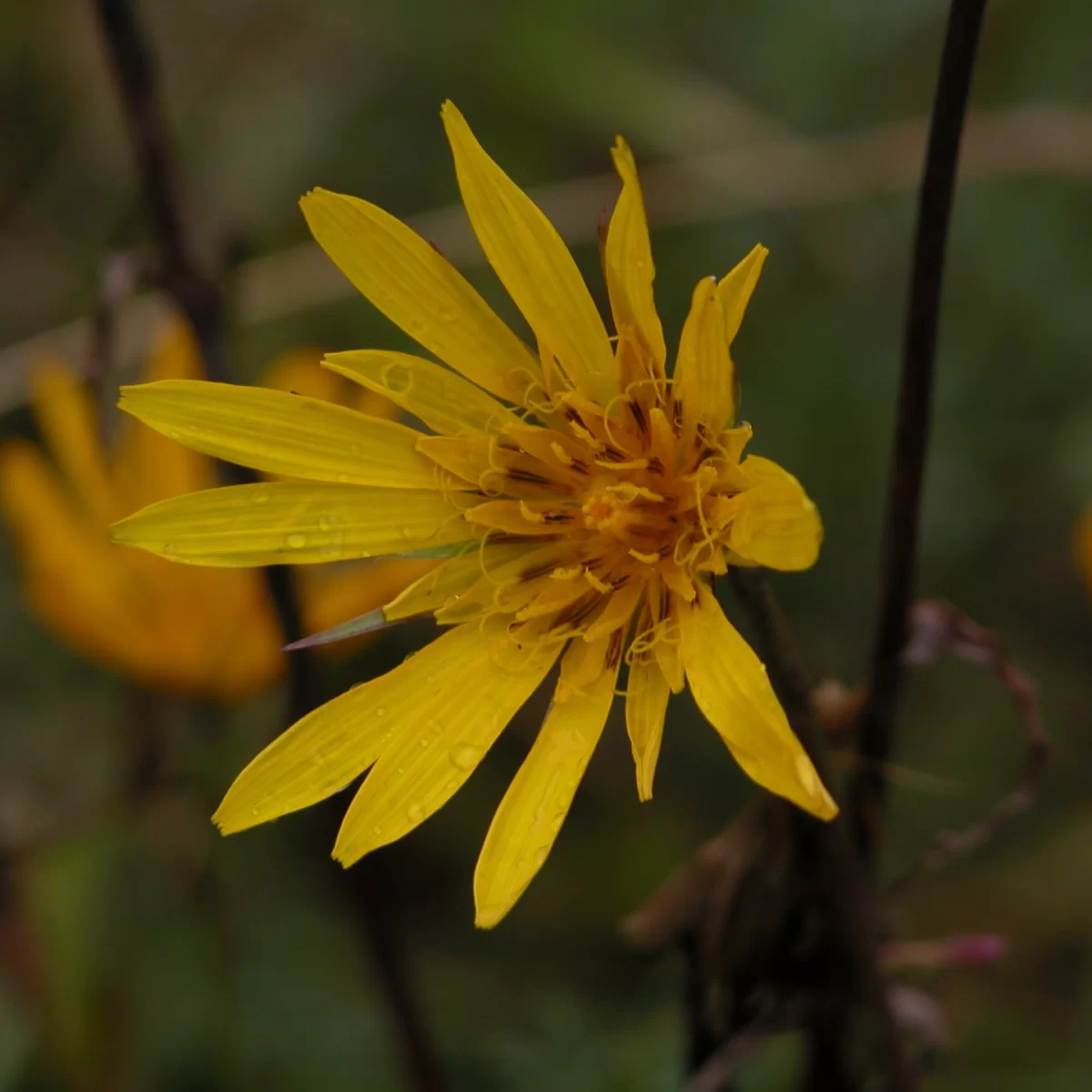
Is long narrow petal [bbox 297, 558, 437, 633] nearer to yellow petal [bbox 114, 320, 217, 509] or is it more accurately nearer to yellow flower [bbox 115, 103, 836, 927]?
yellow petal [bbox 114, 320, 217, 509]

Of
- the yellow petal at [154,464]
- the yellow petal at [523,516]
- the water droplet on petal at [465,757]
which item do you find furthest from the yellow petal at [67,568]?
the water droplet on petal at [465,757]

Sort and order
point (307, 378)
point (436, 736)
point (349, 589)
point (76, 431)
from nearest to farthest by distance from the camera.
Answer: point (436, 736)
point (349, 589)
point (76, 431)
point (307, 378)

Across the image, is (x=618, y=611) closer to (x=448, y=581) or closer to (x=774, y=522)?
(x=448, y=581)

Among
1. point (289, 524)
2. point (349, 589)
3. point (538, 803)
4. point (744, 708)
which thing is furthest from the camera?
point (349, 589)

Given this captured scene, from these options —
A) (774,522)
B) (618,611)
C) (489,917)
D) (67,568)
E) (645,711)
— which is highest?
(67,568)

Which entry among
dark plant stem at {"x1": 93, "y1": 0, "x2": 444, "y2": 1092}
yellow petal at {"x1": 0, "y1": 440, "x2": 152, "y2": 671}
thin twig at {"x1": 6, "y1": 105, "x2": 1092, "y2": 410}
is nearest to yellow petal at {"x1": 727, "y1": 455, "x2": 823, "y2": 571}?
dark plant stem at {"x1": 93, "y1": 0, "x2": 444, "y2": 1092}

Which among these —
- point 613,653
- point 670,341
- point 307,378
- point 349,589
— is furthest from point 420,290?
point 670,341
